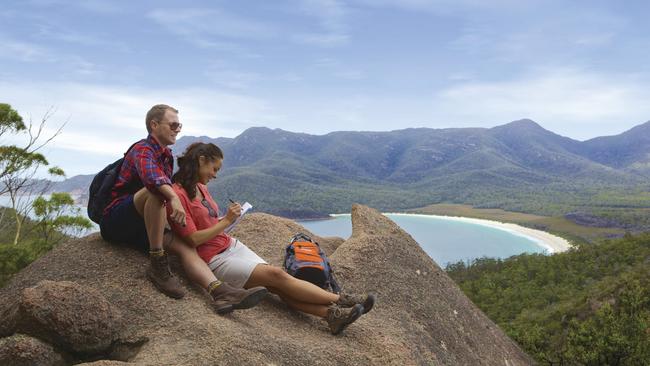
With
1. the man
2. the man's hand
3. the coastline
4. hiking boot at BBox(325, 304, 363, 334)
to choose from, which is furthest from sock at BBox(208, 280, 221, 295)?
the coastline

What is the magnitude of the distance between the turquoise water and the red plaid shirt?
4665 inches

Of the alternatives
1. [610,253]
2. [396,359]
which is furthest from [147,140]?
[610,253]

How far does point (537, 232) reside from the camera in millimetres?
160000

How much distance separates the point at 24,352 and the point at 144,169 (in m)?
2.43

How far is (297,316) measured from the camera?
775cm

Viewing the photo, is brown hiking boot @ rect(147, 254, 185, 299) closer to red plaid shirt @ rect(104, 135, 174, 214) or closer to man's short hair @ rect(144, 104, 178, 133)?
red plaid shirt @ rect(104, 135, 174, 214)

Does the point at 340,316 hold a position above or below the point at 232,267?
below

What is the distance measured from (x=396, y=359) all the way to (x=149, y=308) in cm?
364

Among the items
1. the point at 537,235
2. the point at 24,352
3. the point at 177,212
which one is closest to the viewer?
the point at 24,352

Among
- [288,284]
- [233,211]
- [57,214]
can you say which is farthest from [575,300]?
[233,211]

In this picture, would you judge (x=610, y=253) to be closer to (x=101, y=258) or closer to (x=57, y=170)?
(x=57, y=170)

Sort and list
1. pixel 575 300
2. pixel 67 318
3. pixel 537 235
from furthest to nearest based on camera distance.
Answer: pixel 537 235 < pixel 575 300 < pixel 67 318

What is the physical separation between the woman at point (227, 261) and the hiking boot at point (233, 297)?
0.42 m

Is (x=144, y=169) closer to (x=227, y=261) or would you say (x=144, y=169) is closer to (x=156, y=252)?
→ (x=156, y=252)
